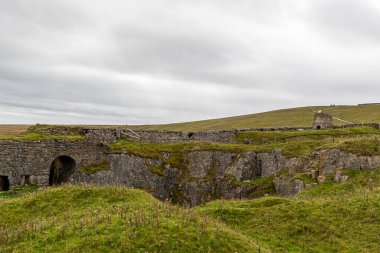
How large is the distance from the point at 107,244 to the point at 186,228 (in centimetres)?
315

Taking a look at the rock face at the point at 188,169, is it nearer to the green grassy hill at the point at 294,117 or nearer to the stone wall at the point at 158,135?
the stone wall at the point at 158,135

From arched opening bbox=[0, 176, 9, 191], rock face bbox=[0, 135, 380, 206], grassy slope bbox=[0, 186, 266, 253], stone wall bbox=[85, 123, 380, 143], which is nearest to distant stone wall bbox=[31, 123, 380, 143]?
stone wall bbox=[85, 123, 380, 143]

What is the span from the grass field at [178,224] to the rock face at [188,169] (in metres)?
10.2

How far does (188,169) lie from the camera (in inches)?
1655

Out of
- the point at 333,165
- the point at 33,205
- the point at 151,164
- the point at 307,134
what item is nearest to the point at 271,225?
the point at 33,205

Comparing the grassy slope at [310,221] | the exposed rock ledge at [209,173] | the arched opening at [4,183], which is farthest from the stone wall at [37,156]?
the grassy slope at [310,221]

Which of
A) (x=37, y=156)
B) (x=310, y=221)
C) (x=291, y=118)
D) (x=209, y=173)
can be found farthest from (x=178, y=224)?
(x=291, y=118)

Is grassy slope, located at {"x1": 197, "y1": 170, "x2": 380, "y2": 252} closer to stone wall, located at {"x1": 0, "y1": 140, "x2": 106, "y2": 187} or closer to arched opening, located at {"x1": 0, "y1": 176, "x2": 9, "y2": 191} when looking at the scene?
stone wall, located at {"x1": 0, "y1": 140, "x2": 106, "y2": 187}

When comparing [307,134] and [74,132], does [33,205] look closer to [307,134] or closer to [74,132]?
[74,132]

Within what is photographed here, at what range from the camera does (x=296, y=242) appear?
18.8 meters

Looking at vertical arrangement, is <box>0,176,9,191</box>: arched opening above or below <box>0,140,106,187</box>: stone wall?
below

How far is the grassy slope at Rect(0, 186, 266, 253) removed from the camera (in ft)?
50.3

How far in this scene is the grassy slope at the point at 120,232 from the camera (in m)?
15.3

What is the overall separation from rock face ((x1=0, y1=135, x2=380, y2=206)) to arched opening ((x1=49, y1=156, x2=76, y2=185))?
0.26 meters
